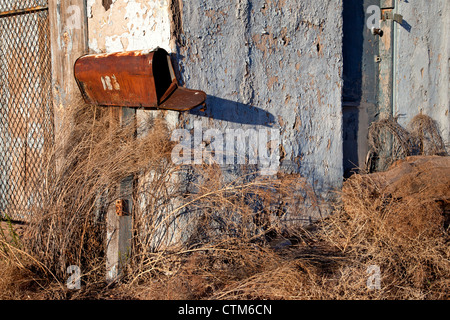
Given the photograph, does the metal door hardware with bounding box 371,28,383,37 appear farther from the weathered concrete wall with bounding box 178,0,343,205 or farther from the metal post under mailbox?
the metal post under mailbox

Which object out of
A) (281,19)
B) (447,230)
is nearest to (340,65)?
(281,19)

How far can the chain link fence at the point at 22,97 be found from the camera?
15.0 ft

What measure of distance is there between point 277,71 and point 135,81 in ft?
5.12

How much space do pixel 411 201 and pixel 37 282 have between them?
3.09 meters

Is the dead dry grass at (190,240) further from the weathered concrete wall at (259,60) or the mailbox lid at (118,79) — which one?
the weathered concrete wall at (259,60)

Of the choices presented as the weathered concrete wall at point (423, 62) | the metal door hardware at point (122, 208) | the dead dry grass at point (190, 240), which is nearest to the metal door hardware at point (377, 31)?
the weathered concrete wall at point (423, 62)

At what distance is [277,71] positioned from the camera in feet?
14.4

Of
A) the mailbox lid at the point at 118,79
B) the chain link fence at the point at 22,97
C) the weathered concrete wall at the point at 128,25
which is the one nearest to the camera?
the mailbox lid at the point at 118,79

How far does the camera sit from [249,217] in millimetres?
4066

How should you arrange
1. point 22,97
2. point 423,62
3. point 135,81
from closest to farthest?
point 135,81 → point 22,97 → point 423,62

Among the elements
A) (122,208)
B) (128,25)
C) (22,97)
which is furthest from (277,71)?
(22,97)

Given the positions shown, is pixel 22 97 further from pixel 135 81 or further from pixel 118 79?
pixel 135 81

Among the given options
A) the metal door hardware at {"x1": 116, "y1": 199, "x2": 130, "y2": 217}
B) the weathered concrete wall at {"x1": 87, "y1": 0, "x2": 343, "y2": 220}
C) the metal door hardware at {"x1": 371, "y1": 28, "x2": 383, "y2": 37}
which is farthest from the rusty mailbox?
the metal door hardware at {"x1": 371, "y1": 28, "x2": 383, "y2": 37}

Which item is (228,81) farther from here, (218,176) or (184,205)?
(184,205)
